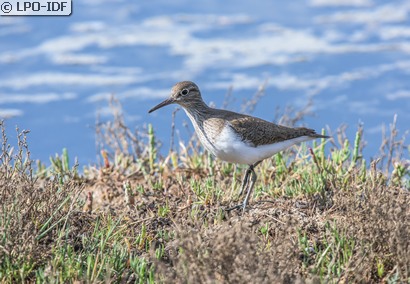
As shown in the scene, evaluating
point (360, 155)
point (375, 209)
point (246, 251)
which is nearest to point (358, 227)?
point (375, 209)

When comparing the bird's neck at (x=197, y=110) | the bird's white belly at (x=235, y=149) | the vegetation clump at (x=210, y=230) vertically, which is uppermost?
the bird's neck at (x=197, y=110)

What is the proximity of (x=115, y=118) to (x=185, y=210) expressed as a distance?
3543 mm

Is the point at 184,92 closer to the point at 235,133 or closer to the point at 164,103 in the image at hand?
the point at 164,103

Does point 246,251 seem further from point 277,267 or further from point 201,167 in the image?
point 201,167

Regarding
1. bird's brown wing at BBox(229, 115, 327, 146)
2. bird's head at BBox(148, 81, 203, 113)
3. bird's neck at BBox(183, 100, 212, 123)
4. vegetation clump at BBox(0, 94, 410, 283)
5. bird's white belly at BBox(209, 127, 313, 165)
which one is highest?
bird's head at BBox(148, 81, 203, 113)

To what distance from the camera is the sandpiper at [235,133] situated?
7.75 metres

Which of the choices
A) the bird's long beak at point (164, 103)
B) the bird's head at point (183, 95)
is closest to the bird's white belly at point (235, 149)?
the bird's head at point (183, 95)

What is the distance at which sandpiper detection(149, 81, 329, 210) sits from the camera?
7.75 meters

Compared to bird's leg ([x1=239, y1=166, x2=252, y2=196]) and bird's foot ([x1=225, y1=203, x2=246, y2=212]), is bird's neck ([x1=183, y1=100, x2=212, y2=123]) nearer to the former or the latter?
bird's leg ([x1=239, y1=166, x2=252, y2=196])

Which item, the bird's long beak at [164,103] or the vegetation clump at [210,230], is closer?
the vegetation clump at [210,230]

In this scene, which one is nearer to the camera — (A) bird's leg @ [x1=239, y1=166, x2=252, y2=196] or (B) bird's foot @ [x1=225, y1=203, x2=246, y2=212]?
(B) bird's foot @ [x1=225, y1=203, x2=246, y2=212]

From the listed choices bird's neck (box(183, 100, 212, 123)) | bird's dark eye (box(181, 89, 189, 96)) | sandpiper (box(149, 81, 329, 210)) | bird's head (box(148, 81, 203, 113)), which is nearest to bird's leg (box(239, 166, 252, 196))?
sandpiper (box(149, 81, 329, 210))

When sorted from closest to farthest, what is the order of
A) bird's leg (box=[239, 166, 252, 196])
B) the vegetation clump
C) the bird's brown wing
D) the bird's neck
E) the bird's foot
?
the vegetation clump
the bird's foot
the bird's brown wing
bird's leg (box=[239, 166, 252, 196])
the bird's neck

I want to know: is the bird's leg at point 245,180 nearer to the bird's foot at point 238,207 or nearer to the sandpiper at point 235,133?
the sandpiper at point 235,133
